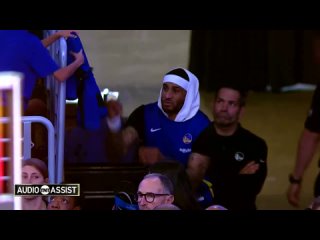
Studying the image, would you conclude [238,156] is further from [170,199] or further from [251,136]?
[170,199]

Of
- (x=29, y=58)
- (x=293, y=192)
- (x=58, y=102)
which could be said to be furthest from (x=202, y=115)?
(x=29, y=58)

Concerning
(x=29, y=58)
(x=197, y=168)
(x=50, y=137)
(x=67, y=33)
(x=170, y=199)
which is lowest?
(x=170, y=199)

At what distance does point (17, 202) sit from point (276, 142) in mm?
1208

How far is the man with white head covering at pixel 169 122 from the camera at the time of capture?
312cm

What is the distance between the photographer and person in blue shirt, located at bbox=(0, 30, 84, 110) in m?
3.06

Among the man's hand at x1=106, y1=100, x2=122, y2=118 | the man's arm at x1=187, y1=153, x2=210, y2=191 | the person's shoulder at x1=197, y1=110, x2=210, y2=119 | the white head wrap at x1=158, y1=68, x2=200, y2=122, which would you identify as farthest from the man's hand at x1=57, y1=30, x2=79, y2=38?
the man's arm at x1=187, y1=153, x2=210, y2=191

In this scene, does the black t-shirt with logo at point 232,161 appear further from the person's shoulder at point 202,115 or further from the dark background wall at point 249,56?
the dark background wall at point 249,56

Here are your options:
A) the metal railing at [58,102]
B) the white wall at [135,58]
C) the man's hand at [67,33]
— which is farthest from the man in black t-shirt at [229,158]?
the man's hand at [67,33]

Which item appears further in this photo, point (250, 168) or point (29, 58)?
point (250, 168)

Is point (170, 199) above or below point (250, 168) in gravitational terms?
below

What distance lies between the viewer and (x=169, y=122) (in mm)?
3164

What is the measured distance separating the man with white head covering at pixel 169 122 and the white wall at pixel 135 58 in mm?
47

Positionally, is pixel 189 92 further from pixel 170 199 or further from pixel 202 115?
pixel 170 199

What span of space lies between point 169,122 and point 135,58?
13.1 inches
